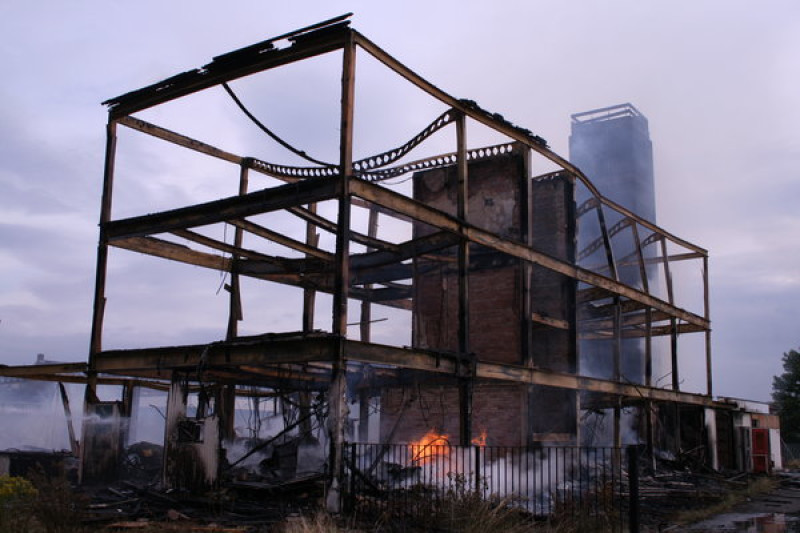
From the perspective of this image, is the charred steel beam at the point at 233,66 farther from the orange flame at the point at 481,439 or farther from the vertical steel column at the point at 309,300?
the orange flame at the point at 481,439

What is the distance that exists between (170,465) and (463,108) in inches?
421

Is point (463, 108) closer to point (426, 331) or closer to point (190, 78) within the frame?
point (190, 78)

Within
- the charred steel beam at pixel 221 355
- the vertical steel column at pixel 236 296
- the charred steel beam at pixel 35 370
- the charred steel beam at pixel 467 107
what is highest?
the charred steel beam at pixel 467 107

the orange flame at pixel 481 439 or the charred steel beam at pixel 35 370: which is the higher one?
the charred steel beam at pixel 35 370

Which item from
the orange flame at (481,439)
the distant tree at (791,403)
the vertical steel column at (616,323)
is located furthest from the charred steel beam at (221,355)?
the distant tree at (791,403)

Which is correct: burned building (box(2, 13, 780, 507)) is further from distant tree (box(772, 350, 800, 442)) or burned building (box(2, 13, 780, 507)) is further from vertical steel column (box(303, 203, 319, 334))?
distant tree (box(772, 350, 800, 442))

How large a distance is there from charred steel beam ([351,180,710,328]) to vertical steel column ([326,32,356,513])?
0.48m

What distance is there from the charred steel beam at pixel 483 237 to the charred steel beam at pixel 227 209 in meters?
0.91

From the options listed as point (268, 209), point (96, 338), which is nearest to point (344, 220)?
point (268, 209)

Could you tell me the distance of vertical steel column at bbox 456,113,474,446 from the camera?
16.3m

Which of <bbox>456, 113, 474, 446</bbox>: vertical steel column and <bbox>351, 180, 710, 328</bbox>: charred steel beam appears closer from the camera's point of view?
<bbox>351, 180, 710, 328</bbox>: charred steel beam

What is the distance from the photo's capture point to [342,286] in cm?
1350

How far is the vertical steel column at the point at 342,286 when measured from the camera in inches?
496

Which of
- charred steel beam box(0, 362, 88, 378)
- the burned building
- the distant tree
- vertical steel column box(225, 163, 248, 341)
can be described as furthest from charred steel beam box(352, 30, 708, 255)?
the distant tree
